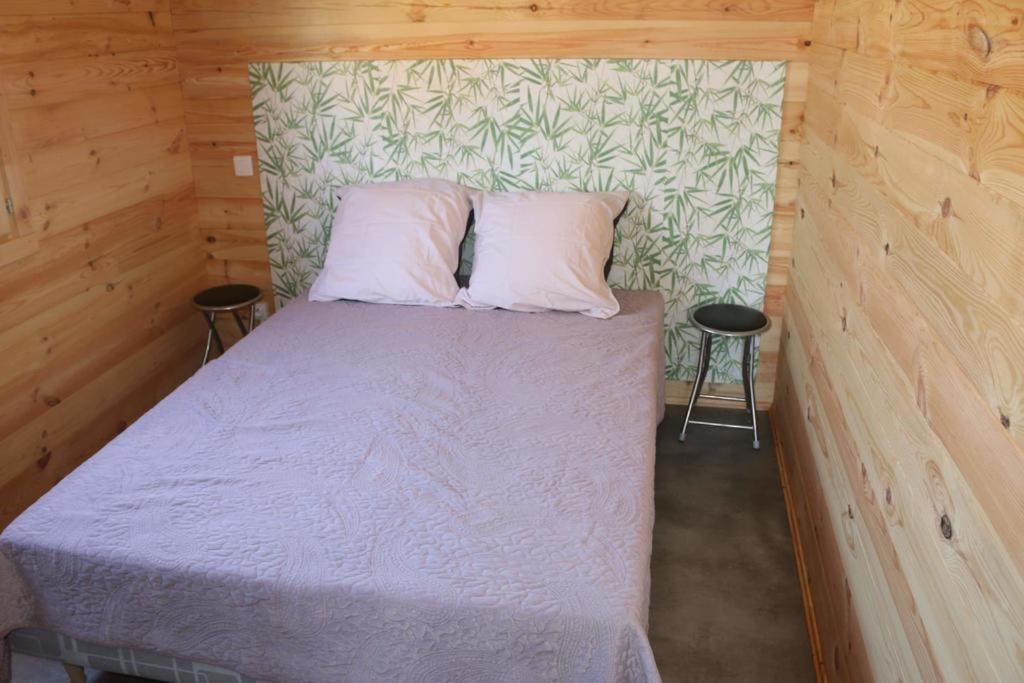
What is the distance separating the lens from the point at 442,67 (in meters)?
3.10

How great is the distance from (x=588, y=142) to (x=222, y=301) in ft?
5.09

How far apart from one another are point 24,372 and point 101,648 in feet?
3.68

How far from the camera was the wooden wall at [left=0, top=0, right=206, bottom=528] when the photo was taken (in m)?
2.51

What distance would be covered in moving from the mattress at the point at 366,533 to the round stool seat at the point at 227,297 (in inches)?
31.5

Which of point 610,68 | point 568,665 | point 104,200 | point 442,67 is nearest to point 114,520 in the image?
point 568,665


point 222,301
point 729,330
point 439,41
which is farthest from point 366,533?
point 439,41

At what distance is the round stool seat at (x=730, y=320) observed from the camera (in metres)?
2.92

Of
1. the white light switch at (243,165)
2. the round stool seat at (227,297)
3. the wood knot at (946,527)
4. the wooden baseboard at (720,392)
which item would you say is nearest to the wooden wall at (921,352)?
the wood knot at (946,527)

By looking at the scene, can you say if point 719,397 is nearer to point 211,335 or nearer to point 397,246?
point 397,246

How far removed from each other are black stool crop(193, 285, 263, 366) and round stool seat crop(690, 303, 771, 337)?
5.68ft

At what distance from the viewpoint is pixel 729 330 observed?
292cm

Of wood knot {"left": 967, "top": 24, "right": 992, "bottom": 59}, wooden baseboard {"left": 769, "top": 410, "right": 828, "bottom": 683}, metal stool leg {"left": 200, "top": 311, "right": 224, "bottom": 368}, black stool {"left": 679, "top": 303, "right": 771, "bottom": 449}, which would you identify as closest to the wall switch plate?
metal stool leg {"left": 200, "top": 311, "right": 224, "bottom": 368}

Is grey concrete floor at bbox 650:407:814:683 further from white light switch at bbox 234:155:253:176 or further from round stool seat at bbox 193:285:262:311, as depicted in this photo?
white light switch at bbox 234:155:253:176

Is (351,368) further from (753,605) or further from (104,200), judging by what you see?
(753,605)
